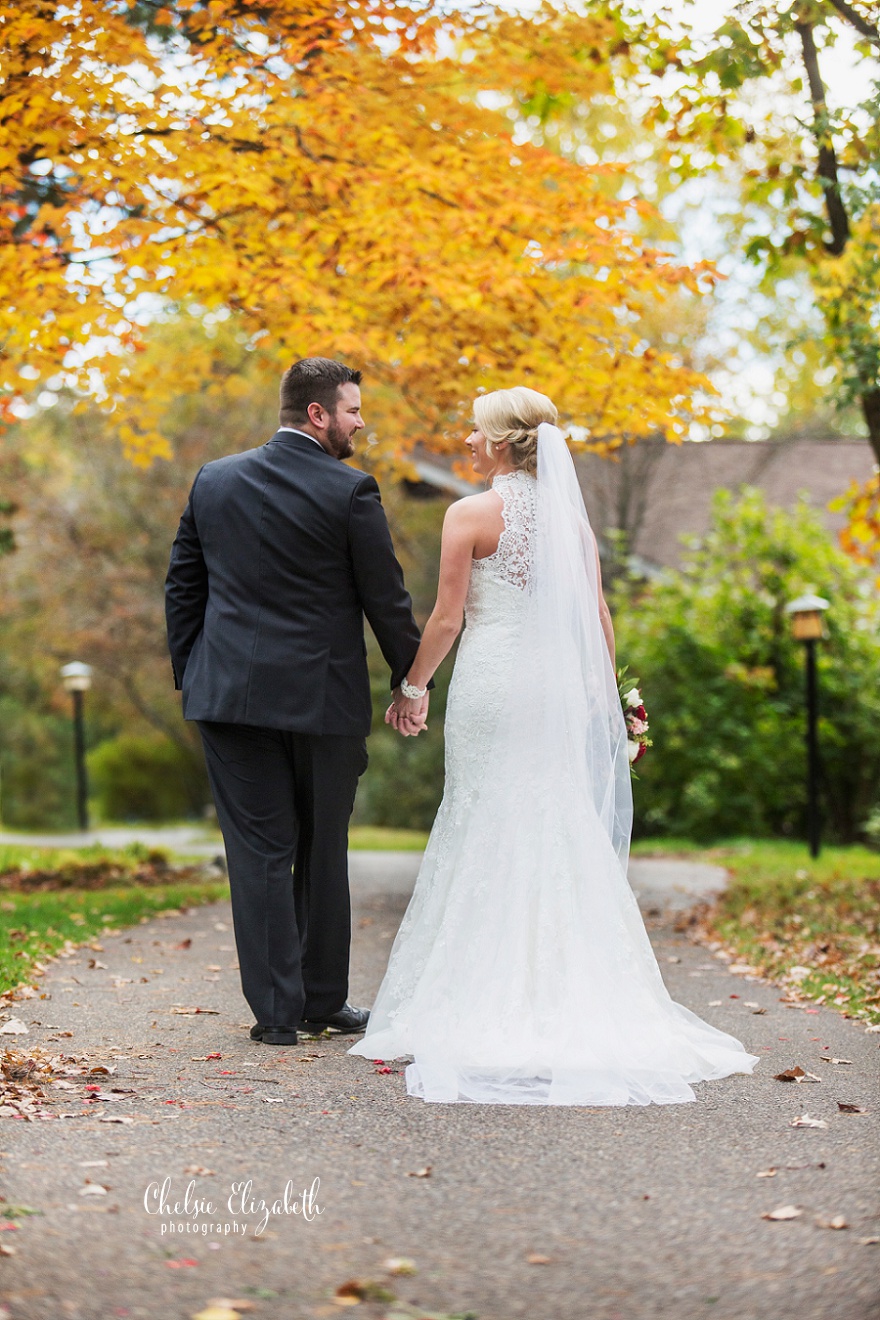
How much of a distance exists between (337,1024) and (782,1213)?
2.29 metres

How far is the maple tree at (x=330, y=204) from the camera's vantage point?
7.15 metres

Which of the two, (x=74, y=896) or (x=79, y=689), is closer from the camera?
(x=74, y=896)

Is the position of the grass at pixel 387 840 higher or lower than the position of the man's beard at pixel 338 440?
lower

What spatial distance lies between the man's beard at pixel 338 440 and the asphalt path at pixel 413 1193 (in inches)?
84.8

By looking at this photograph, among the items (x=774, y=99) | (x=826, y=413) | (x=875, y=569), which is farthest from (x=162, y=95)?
(x=826, y=413)

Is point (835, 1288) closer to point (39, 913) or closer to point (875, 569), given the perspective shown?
point (39, 913)

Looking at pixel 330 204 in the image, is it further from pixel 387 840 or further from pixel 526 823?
pixel 387 840

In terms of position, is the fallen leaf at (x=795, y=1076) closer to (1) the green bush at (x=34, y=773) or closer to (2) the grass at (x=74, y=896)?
(2) the grass at (x=74, y=896)

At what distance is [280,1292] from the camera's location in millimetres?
2576

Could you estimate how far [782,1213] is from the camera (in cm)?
304

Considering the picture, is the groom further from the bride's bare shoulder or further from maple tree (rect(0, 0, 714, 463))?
maple tree (rect(0, 0, 714, 463))

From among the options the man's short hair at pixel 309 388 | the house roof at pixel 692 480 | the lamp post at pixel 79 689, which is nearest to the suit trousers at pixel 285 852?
the man's short hair at pixel 309 388

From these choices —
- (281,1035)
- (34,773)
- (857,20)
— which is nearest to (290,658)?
(281,1035)

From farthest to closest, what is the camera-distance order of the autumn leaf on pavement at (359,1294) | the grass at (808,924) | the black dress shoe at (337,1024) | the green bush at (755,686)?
1. the green bush at (755,686)
2. the grass at (808,924)
3. the black dress shoe at (337,1024)
4. the autumn leaf on pavement at (359,1294)
